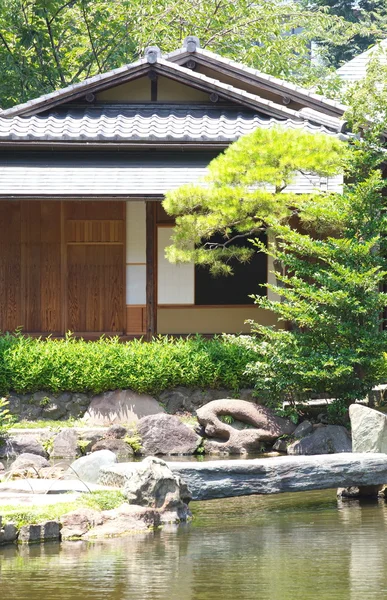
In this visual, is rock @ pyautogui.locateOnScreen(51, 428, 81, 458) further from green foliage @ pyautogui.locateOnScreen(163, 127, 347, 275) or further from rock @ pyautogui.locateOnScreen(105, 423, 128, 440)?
green foliage @ pyautogui.locateOnScreen(163, 127, 347, 275)

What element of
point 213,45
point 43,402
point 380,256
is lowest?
point 43,402

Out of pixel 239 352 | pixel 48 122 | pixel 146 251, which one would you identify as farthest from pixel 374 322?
pixel 48 122

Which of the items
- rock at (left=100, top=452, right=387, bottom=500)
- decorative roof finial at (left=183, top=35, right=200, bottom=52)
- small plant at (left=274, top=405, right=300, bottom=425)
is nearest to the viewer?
rock at (left=100, top=452, right=387, bottom=500)

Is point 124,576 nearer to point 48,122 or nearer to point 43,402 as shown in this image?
point 43,402

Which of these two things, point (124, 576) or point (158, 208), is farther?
point (158, 208)

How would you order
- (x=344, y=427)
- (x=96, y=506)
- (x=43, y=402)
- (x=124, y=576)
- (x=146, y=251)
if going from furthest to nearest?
1. (x=146, y=251)
2. (x=43, y=402)
3. (x=344, y=427)
4. (x=96, y=506)
5. (x=124, y=576)

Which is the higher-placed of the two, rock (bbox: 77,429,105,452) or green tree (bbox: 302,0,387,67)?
green tree (bbox: 302,0,387,67)

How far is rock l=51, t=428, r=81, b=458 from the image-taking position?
1376 centimetres

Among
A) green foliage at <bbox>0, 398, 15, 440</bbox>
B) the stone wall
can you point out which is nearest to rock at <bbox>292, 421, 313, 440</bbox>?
the stone wall

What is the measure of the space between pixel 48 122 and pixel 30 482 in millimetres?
8663

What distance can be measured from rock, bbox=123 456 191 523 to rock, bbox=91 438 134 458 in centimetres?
347

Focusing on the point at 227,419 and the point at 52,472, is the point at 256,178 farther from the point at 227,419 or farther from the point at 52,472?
the point at 52,472

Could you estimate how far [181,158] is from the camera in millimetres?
17516

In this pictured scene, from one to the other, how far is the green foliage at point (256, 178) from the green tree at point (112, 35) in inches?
487
